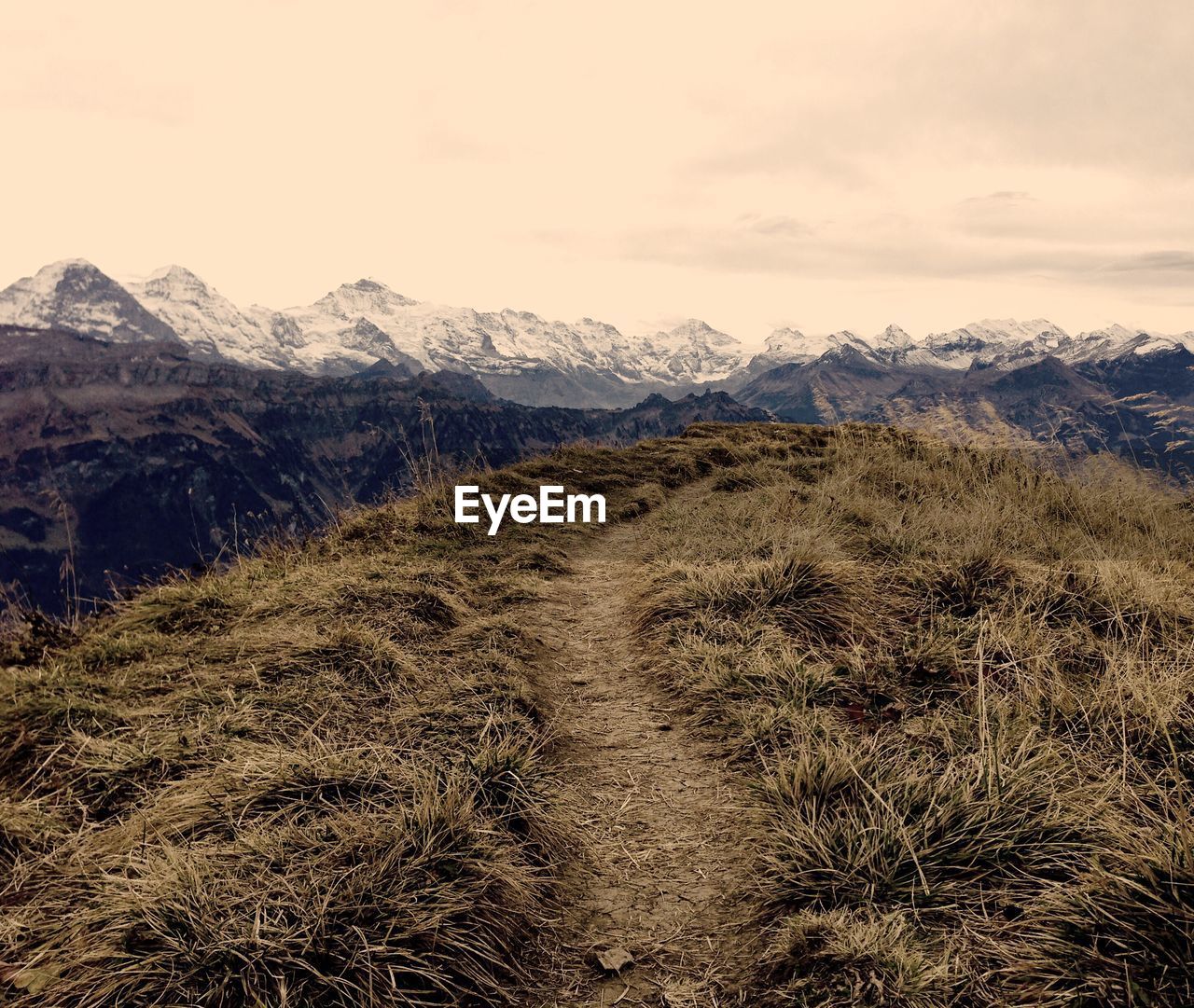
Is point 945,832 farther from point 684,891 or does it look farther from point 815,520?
point 815,520

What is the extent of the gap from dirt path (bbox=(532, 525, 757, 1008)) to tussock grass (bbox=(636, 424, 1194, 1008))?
0.27m

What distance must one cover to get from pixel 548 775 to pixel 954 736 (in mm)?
2981

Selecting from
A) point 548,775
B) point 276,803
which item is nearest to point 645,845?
point 548,775

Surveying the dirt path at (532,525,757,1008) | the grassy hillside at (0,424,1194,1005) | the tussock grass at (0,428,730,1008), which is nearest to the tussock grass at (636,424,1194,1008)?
the grassy hillside at (0,424,1194,1005)

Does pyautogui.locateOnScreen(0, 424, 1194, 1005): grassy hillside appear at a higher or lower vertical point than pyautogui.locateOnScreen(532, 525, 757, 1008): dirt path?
higher

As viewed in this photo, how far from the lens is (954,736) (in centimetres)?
449

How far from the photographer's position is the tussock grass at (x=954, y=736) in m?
2.78

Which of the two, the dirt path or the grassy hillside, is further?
the dirt path

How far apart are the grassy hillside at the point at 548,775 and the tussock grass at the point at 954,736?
0.02 meters

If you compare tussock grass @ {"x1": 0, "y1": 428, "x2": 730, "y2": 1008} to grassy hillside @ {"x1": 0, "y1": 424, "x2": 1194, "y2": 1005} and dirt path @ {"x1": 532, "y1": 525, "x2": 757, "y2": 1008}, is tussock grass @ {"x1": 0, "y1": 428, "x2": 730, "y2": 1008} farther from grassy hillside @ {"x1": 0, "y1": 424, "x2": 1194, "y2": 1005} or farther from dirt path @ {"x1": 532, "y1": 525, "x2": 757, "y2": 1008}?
dirt path @ {"x1": 532, "y1": 525, "x2": 757, "y2": 1008}

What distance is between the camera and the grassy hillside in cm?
280

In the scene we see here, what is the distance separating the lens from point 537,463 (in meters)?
16.2

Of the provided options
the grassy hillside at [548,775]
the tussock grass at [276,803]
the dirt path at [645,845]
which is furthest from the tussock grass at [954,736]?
the tussock grass at [276,803]

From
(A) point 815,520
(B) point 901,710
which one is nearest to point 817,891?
(B) point 901,710
